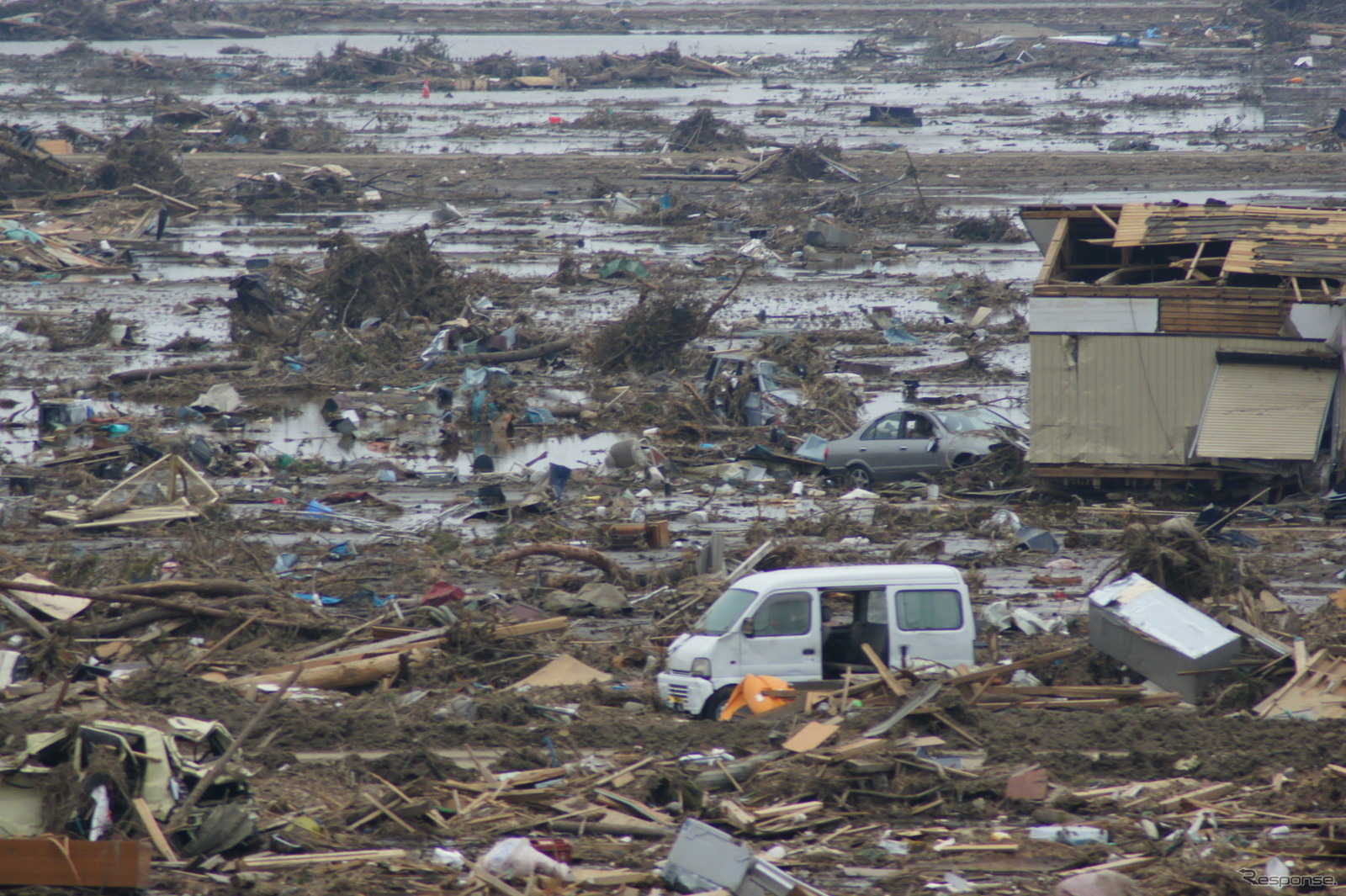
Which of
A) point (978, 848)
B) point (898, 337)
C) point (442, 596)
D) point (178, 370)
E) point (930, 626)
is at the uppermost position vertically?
point (978, 848)

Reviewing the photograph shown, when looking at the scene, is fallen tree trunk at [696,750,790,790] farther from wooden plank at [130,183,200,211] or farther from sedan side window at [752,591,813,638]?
wooden plank at [130,183,200,211]

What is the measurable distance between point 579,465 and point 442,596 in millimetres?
6196

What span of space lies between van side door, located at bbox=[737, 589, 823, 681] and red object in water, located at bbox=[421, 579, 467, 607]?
9.65ft

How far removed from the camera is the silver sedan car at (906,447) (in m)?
16.8

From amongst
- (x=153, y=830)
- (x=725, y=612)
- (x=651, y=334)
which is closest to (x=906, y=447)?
(x=651, y=334)

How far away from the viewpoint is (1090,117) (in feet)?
161

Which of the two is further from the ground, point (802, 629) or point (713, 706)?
point (802, 629)

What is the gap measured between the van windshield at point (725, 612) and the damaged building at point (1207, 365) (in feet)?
23.6

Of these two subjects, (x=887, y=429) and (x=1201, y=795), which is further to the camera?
(x=887, y=429)

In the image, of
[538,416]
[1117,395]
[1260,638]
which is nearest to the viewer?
[1260,638]

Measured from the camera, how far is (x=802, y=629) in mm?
9945

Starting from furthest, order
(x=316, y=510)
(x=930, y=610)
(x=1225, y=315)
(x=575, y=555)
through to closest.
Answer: (x=1225, y=315) < (x=316, y=510) < (x=575, y=555) < (x=930, y=610)

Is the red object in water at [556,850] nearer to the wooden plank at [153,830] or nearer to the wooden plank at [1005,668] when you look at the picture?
the wooden plank at [153,830]

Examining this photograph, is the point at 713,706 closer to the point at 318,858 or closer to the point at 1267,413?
the point at 318,858
